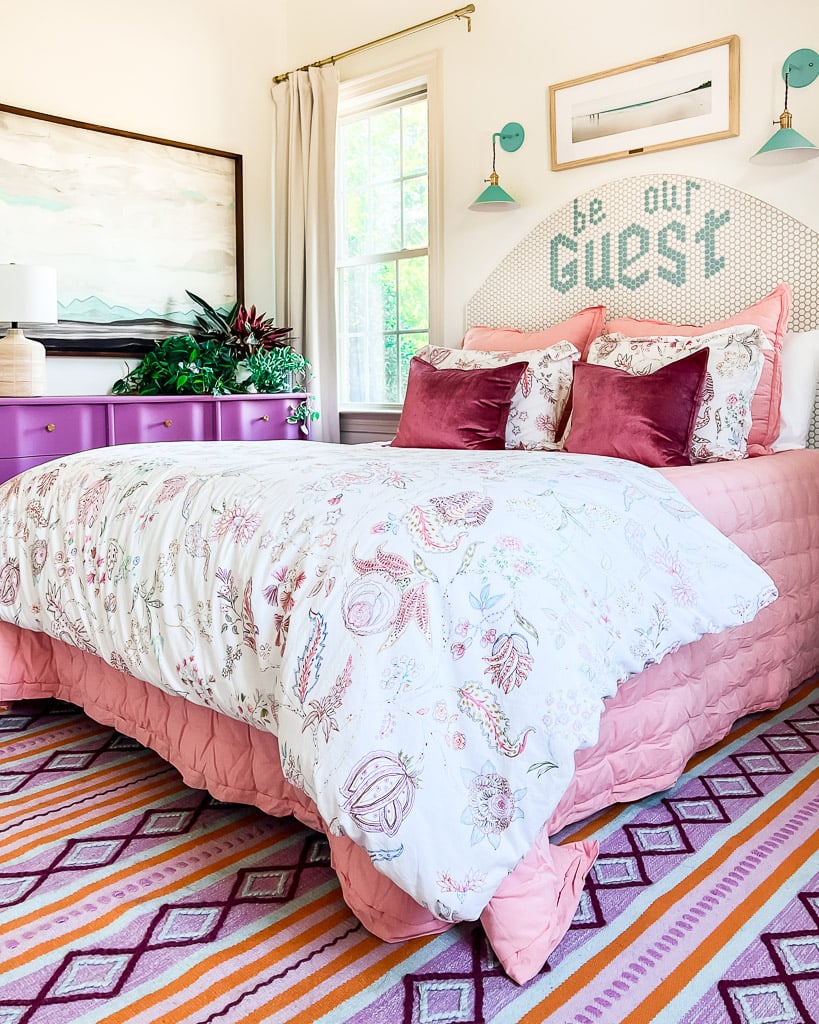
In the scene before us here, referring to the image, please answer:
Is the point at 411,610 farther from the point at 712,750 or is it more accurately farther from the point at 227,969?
the point at 712,750

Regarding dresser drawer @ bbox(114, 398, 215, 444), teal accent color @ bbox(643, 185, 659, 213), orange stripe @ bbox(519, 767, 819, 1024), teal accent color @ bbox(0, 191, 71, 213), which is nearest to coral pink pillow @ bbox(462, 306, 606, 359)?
teal accent color @ bbox(643, 185, 659, 213)

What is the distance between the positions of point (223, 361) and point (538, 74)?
5.91 feet

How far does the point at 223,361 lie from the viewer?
411 centimetres

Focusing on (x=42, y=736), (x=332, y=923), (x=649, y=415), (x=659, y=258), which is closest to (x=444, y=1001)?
(x=332, y=923)

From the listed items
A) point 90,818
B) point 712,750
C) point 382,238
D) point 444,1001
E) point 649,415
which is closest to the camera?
point 444,1001

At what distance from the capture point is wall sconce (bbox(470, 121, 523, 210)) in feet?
11.9

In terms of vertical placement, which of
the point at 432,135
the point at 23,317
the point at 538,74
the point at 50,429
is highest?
the point at 538,74

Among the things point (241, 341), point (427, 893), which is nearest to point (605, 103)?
point (241, 341)

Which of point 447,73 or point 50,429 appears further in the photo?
point 447,73

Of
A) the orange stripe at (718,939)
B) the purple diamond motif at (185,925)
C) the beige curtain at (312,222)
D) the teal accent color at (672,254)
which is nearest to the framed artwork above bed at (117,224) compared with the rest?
the beige curtain at (312,222)

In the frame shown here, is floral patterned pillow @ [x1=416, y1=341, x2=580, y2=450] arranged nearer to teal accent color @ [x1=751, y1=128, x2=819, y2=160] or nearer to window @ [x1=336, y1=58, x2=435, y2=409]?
teal accent color @ [x1=751, y1=128, x2=819, y2=160]

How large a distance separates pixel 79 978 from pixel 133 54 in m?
3.96

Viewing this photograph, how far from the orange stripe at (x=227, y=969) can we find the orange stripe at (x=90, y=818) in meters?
0.55

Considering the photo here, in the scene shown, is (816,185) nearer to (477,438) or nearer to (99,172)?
(477,438)
